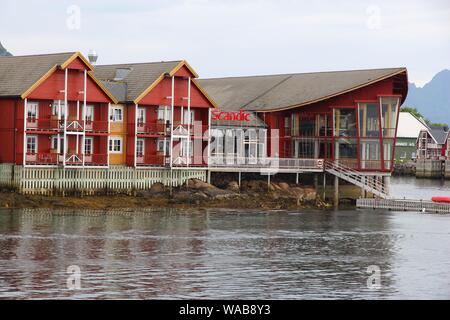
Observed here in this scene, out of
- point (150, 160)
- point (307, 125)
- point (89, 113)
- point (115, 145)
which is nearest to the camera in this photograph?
point (89, 113)

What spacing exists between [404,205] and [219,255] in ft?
113

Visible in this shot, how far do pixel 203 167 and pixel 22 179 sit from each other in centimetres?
1577

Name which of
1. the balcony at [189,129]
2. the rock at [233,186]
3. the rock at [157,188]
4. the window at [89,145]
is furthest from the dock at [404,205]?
the window at [89,145]

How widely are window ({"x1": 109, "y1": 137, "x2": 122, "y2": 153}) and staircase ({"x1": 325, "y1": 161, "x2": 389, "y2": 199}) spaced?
1763 cm

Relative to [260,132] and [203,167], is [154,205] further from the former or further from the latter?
[260,132]

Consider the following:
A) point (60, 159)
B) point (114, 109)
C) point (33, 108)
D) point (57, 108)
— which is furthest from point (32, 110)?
point (114, 109)

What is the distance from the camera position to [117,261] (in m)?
53.6

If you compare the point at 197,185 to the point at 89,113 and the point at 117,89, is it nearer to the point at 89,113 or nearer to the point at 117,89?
the point at 117,89

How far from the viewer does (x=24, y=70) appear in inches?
3177

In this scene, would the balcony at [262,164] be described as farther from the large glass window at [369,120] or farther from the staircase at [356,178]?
the large glass window at [369,120]

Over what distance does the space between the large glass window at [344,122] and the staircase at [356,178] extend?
8.19 ft

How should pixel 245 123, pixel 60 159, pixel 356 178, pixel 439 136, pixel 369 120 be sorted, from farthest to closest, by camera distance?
pixel 439 136 < pixel 245 123 < pixel 369 120 < pixel 356 178 < pixel 60 159
